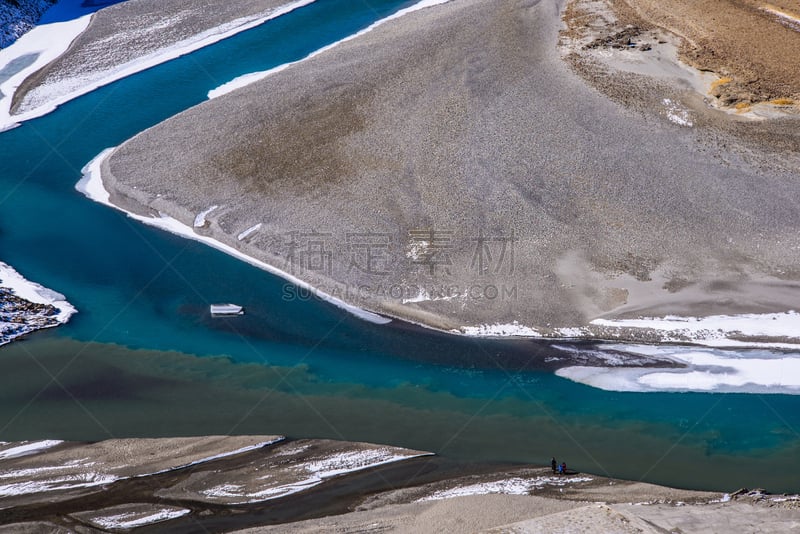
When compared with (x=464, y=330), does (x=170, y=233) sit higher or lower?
higher

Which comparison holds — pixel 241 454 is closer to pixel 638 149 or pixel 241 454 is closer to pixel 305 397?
pixel 305 397

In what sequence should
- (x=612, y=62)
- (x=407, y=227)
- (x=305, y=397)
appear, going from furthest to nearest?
(x=612, y=62) < (x=407, y=227) < (x=305, y=397)

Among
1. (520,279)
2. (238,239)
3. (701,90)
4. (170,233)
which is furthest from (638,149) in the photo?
(170,233)

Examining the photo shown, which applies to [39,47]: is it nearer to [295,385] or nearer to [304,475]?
[295,385]

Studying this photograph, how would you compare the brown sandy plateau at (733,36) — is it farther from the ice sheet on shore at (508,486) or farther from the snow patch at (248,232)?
the ice sheet on shore at (508,486)

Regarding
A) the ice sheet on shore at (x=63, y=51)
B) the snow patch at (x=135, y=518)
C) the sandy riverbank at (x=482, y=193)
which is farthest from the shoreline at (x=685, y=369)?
the ice sheet on shore at (x=63, y=51)

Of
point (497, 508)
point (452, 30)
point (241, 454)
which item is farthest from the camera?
point (452, 30)
